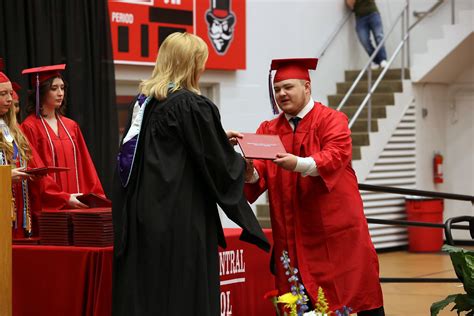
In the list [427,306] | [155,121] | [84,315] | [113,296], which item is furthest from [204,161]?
[427,306]

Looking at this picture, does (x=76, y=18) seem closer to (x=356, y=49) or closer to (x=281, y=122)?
(x=281, y=122)

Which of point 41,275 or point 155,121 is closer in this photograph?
point 155,121

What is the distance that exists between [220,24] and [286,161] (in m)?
6.22

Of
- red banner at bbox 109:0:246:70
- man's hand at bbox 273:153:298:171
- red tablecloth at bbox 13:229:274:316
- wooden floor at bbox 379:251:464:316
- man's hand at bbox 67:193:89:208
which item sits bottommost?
wooden floor at bbox 379:251:464:316

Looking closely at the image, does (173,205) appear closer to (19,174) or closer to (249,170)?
(249,170)

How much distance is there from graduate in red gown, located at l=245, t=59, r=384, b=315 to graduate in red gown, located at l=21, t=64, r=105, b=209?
57.2 inches

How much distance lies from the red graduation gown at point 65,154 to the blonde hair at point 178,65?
156cm

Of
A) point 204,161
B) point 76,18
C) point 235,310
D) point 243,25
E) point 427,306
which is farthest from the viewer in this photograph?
point 243,25

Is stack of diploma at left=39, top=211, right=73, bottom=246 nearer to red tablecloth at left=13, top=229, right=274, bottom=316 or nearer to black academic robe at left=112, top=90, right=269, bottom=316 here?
red tablecloth at left=13, top=229, right=274, bottom=316

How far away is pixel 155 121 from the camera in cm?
450

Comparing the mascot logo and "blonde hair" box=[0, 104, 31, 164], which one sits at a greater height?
the mascot logo

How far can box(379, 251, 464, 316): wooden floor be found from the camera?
26.6ft

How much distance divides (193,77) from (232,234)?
137 centimetres

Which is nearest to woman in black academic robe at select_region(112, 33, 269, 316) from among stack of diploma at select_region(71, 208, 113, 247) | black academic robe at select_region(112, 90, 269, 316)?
black academic robe at select_region(112, 90, 269, 316)
